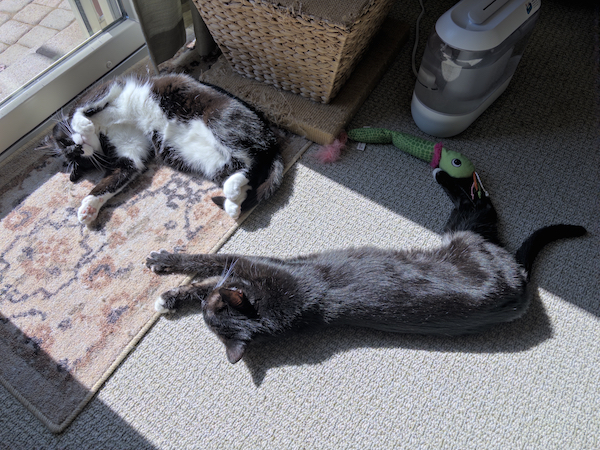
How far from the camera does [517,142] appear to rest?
53.7 inches

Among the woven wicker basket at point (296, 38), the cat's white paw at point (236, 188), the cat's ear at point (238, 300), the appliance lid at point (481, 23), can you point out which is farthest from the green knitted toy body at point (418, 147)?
the cat's ear at point (238, 300)

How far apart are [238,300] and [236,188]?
381mm

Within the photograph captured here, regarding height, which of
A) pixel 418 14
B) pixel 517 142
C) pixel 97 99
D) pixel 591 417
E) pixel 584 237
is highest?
pixel 97 99

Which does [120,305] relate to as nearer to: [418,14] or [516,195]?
[516,195]

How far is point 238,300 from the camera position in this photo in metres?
0.92

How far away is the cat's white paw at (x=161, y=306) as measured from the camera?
1.06 metres

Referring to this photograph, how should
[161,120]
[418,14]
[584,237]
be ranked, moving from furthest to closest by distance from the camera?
1. [418,14]
2. [161,120]
3. [584,237]

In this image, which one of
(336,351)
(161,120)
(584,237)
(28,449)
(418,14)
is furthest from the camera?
(418,14)

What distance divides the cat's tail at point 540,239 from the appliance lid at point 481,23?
54cm

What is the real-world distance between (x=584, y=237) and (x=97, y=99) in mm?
1574

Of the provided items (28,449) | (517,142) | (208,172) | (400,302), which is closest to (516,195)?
(517,142)

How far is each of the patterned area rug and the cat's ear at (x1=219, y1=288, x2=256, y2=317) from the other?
0.85 feet

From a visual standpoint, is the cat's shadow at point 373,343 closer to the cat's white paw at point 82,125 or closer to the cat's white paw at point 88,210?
the cat's white paw at point 88,210

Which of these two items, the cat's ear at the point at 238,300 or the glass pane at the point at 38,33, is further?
the glass pane at the point at 38,33
